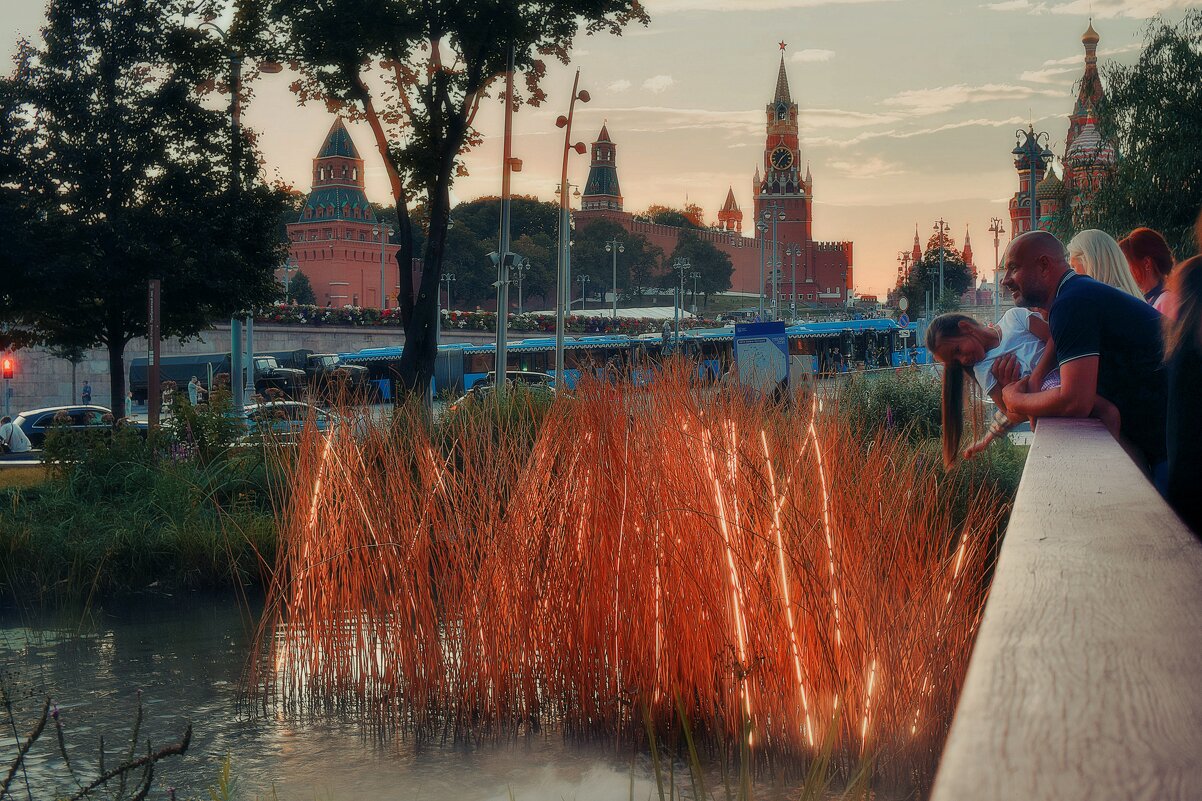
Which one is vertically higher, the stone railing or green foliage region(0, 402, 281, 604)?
the stone railing

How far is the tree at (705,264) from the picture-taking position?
112812 millimetres

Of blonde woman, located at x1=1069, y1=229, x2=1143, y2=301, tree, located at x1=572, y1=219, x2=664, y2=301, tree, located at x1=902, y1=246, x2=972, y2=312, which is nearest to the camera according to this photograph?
blonde woman, located at x1=1069, y1=229, x2=1143, y2=301

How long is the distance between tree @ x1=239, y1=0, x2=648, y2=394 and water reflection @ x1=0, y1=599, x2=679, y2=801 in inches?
381

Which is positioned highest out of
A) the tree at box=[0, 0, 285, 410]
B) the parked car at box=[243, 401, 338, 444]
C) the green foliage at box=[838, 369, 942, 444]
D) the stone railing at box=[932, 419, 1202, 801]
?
the tree at box=[0, 0, 285, 410]

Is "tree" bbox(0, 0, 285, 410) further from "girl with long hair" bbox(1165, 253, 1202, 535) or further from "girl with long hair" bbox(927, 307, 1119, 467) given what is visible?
"girl with long hair" bbox(1165, 253, 1202, 535)

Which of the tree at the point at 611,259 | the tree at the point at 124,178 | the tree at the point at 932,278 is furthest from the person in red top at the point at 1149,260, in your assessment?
the tree at the point at 611,259

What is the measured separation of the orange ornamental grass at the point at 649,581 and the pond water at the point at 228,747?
0.18 m

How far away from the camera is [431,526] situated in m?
6.72

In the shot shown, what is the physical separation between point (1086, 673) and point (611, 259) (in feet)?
342

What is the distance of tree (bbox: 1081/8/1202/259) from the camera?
883 inches

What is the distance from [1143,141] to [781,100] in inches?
4972

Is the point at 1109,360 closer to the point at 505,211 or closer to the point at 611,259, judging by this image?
the point at 505,211

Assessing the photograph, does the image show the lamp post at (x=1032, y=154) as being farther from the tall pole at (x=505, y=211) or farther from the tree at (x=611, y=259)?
the tree at (x=611, y=259)

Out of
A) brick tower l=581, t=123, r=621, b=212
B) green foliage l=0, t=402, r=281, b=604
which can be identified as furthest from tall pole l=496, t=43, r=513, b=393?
brick tower l=581, t=123, r=621, b=212
